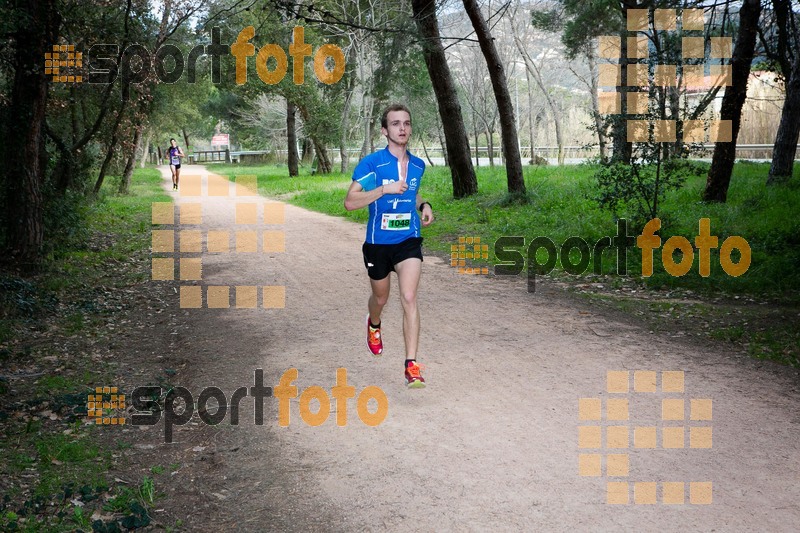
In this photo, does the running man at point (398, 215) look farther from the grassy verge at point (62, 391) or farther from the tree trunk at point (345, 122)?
the tree trunk at point (345, 122)

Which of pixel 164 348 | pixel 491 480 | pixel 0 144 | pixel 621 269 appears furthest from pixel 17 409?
pixel 621 269

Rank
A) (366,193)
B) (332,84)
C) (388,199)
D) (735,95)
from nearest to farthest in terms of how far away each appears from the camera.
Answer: (366,193)
(388,199)
(735,95)
(332,84)

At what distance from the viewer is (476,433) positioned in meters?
5.20

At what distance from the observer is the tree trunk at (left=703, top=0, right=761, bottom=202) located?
14.1m

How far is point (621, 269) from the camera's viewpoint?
11188 mm

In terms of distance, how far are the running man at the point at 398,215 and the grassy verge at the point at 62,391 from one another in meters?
2.42

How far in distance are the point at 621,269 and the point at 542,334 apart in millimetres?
3837

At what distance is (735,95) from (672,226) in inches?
153

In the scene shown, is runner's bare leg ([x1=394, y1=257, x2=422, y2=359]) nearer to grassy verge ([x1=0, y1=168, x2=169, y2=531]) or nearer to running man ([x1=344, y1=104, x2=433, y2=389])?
running man ([x1=344, y1=104, x2=433, y2=389])

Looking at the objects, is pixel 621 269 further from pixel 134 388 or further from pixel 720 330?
pixel 134 388

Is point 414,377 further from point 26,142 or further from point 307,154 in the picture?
point 307,154

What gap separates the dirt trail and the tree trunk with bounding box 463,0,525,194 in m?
9.21

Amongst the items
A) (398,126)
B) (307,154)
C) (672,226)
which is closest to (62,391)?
(398,126)

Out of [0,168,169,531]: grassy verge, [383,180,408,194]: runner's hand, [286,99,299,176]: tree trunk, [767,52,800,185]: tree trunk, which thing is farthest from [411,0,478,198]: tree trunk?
[286,99,299,176]: tree trunk
